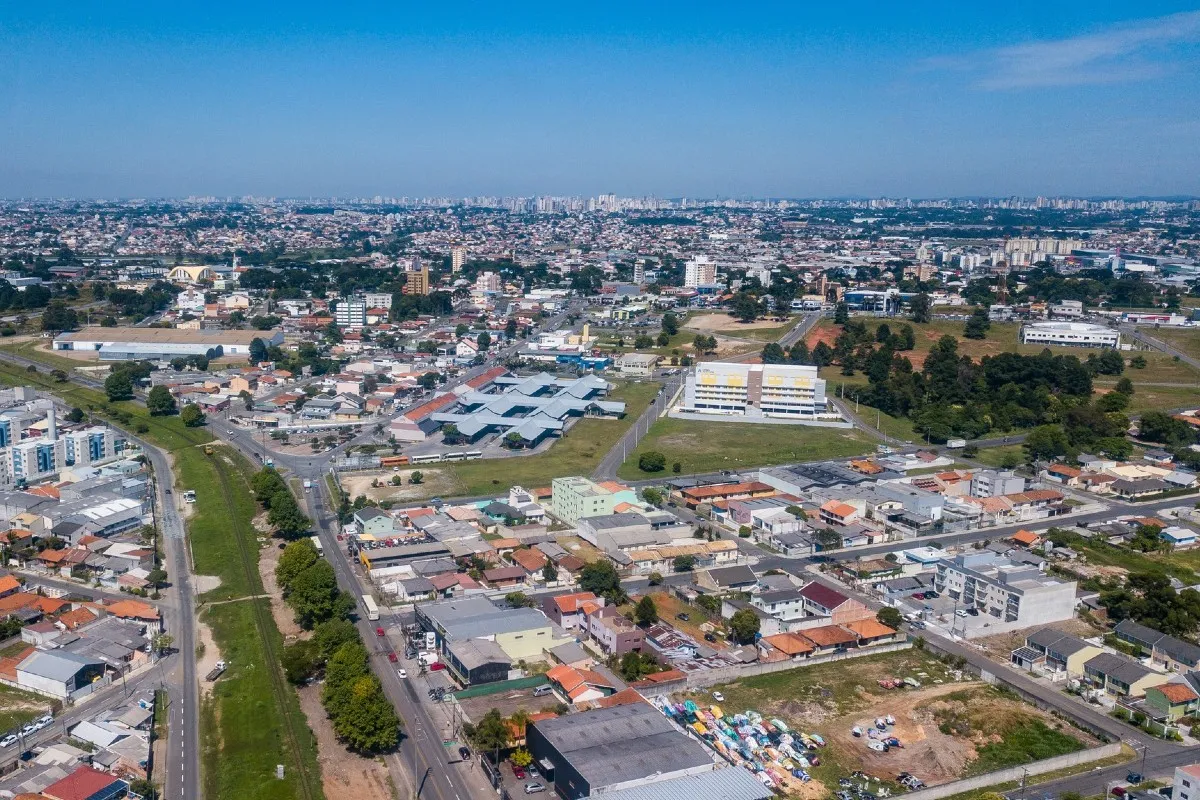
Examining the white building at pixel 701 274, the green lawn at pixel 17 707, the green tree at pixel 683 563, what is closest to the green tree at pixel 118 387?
the green lawn at pixel 17 707

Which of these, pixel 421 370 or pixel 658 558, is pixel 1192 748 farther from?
pixel 421 370

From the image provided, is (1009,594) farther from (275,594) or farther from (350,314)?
(350,314)

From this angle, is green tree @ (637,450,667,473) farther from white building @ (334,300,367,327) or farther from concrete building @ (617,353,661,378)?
white building @ (334,300,367,327)

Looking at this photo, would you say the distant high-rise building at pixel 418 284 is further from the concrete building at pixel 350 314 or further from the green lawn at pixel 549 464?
the green lawn at pixel 549 464

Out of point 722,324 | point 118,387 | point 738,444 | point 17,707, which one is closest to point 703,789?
point 17,707

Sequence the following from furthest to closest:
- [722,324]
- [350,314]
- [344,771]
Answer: [722,324] → [350,314] → [344,771]

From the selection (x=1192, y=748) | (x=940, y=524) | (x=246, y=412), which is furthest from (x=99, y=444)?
(x=1192, y=748)

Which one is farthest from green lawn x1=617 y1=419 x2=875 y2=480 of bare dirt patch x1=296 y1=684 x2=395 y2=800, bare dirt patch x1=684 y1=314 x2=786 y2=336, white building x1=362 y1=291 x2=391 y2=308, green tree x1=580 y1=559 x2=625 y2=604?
white building x1=362 y1=291 x2=391 y2=308
